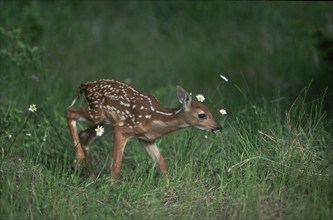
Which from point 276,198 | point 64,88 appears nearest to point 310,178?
point 276,198

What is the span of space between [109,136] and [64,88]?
1.14m

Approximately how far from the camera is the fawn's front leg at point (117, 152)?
6.97m

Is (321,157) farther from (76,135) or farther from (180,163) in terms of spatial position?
(76,135)

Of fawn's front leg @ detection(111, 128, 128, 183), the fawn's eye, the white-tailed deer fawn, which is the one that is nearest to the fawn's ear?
the white-tailed deer fawn

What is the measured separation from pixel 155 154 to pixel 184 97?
61cm

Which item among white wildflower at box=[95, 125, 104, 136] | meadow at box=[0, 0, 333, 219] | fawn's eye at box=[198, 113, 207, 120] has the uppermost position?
fawn's eye at box=[198, 113, 207, 120]

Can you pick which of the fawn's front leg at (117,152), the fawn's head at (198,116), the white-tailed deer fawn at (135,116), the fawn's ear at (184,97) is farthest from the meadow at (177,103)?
the fawn's ear at (184,97)

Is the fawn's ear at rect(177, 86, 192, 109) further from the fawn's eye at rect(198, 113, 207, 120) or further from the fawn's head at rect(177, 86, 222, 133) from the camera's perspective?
the fawn's eye at rect(198, 113, 207, 120)

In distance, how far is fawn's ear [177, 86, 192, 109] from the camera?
7.02m

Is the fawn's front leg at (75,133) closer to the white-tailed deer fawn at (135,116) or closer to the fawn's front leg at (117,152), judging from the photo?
the white-tailed deer fawn at (135,116)

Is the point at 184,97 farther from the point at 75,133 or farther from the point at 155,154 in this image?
the point at 75,133

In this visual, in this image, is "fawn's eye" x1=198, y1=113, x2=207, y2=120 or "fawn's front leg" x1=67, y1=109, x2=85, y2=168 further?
"fawn's front leg" x1=67, y1=109, x2=85, y2=168

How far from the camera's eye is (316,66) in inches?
414

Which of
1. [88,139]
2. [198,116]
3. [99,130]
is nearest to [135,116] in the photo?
[99,130]
